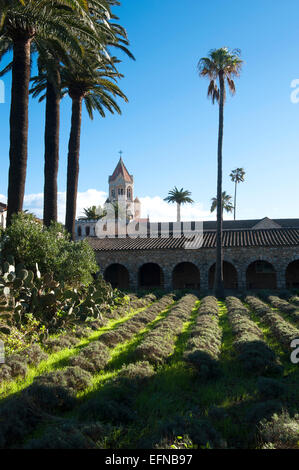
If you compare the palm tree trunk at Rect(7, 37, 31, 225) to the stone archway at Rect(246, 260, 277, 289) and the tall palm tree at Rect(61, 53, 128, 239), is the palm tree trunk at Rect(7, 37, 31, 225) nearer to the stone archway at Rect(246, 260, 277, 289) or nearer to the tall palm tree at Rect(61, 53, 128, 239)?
the tall palm tree at Rect(61, 53, 128, 239)

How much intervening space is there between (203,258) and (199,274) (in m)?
3.33

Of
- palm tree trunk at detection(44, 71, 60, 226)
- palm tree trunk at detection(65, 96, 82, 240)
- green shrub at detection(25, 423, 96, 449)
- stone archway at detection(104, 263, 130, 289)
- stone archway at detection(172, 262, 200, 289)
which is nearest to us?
green shrub at detection(25, 423, 96, 449)

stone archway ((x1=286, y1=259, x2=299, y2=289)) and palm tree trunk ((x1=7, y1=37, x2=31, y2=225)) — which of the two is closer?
palm tree trunk ((x1=7, y1=37, x2=31, y2=225))

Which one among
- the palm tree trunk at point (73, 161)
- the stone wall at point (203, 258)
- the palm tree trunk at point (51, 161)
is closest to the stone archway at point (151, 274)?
the stone wall at point (203, 258)

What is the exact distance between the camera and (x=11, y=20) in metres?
12.4

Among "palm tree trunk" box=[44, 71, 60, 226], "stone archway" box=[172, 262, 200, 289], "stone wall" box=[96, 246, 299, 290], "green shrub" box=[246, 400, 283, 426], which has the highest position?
"palm tree trunk" box=[44, 71, 60, 226]

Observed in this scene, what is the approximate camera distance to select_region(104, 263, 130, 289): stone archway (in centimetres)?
3023

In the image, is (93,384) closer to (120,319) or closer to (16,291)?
(16,291)

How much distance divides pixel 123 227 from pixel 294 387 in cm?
4158

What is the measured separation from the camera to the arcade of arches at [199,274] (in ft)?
85.0

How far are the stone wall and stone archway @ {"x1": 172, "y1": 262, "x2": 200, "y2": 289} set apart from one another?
9.73 feet

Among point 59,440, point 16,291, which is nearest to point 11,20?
point 16,291

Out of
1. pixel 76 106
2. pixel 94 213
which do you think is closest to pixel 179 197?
pixel 94 213

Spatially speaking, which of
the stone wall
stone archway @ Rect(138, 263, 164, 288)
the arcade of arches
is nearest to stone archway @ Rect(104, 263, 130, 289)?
the arcade of arches
